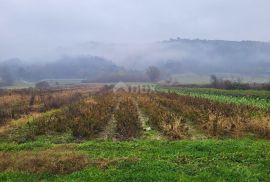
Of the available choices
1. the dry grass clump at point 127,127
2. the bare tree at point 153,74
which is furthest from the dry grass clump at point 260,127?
the bare tree at point 153,74

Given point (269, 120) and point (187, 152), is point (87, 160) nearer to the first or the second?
point (187, 152)

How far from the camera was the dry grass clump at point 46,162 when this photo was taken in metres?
14.6

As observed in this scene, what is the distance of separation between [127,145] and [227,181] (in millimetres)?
6161

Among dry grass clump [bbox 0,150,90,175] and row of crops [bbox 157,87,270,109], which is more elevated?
dry grass clump [bbox 0,150,90,175]

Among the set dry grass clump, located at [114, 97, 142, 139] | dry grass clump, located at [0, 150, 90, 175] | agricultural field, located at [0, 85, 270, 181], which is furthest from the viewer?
dry grass clump, located at [114, 97, 142, 139]

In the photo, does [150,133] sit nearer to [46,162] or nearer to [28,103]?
[46,162]

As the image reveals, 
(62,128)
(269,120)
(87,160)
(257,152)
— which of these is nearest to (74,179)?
(87,160)

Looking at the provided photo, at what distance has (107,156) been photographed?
16.2 meters

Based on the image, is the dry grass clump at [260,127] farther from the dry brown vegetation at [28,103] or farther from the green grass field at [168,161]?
the dry brown vegetation at [28,103]

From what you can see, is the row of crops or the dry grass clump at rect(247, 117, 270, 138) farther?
the row of crops

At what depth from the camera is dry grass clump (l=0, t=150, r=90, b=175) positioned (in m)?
14.6

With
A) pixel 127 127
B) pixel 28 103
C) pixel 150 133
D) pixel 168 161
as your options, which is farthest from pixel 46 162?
pixel 28 103

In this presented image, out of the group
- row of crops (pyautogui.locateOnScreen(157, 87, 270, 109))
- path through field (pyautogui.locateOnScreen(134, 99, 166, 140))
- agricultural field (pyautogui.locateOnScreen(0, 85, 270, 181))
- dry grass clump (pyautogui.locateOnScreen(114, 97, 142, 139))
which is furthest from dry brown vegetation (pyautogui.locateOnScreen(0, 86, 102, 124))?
row of crops (pyautogui.locateOnScreen(157, 87, 270, 109))

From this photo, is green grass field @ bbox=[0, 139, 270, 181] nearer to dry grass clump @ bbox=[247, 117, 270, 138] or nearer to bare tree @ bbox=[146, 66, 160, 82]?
dry grass clump @ bbox=[247, 117, 270, 138]
